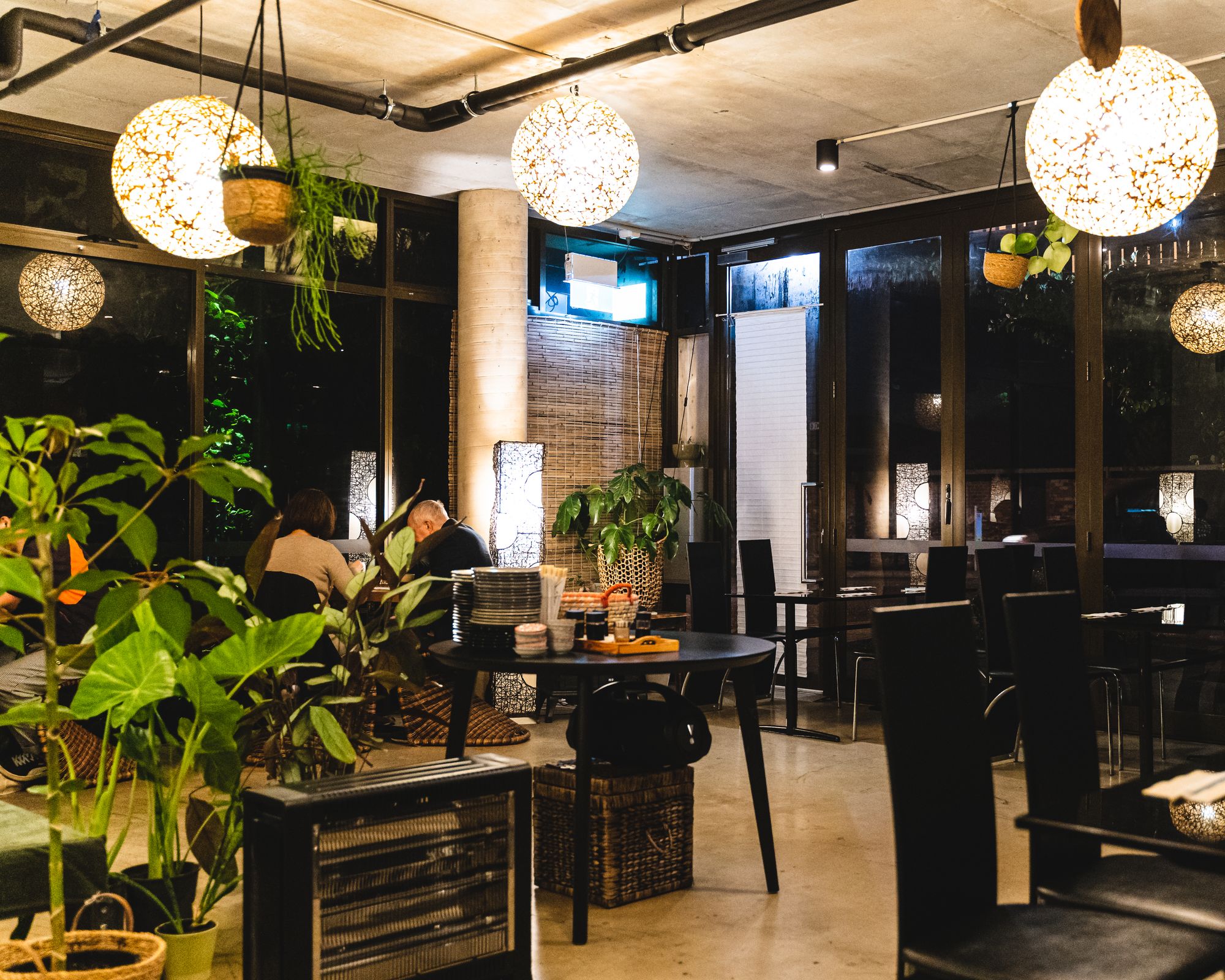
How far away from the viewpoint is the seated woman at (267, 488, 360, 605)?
578 cm

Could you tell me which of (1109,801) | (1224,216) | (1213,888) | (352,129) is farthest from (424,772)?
(1224,216)

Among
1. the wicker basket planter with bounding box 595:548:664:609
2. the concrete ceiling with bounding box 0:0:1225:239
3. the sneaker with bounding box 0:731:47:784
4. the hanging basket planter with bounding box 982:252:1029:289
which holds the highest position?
the concrete ceiling with bounding box 0:0:1225:239

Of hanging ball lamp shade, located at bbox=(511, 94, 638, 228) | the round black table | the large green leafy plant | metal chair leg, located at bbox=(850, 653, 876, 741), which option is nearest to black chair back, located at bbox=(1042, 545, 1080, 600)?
metal chair leg, located at bbox=(850, 653, 876, 741)

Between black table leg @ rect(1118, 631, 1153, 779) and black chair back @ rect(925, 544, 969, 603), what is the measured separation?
1.35 meters

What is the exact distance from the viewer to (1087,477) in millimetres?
7398

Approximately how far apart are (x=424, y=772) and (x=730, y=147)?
4924mm

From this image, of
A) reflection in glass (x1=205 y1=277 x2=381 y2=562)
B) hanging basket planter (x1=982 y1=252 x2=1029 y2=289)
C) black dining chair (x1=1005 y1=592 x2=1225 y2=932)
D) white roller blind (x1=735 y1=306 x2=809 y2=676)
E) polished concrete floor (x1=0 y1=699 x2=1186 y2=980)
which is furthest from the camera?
white roller blind (x1=735 y1=306 x2=809 y2=676)

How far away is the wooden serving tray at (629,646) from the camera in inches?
158

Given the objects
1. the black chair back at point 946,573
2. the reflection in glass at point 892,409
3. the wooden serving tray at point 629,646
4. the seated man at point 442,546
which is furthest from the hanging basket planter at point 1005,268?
the seated man at point 442,546

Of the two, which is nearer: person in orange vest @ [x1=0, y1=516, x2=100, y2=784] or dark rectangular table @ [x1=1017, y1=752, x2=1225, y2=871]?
dark rectangular table @ [x1=1017, y1=752, x2=1225, y2=871]

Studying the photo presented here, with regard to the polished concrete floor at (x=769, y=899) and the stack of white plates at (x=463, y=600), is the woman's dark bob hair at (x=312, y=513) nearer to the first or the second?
the polished concrete floor at (x=769, y=899)

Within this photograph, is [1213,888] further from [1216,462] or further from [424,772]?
[1216,462]

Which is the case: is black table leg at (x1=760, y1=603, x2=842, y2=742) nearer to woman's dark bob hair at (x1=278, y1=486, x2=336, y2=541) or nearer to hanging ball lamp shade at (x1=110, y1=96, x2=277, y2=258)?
woman's dark bob hair at (x1=278, y1=486, x2=336, y2=541)

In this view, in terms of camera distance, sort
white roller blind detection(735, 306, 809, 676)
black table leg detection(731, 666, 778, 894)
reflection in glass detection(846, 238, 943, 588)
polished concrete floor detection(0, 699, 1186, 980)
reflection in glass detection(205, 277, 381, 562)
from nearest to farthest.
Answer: polished concrete floor detection(0, 699, 1186, 980) → black table leg detection(731, 666, 778, 894) → reflection in glass detection(205, 277, 381, 562) → reflection in glass detection(846, 238, 943, 588) → white roller blind detection(735, 306, 809, 676)
